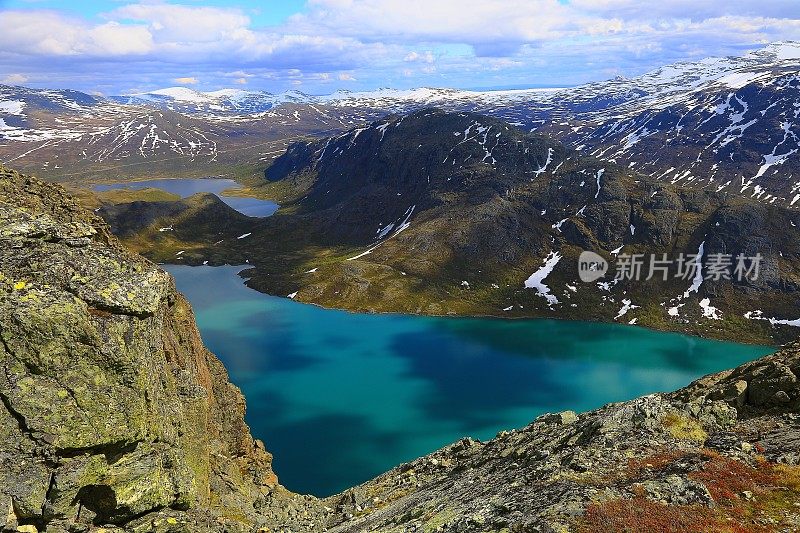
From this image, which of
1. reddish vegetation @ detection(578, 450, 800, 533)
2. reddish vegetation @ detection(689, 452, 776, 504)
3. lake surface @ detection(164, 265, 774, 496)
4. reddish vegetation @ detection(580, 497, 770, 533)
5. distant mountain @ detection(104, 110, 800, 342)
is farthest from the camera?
distant mountain @ detection(104, 110, 800, 342)

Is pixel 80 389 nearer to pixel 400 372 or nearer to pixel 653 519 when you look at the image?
pixel 653 519


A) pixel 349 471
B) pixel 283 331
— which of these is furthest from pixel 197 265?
pixel 349 471

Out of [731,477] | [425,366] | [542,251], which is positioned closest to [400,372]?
[425,366]

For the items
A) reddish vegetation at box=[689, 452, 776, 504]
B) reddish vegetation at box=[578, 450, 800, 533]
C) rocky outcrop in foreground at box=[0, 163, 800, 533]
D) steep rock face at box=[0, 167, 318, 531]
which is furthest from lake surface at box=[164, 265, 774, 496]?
reddish vegetation at box=[578, 450, 800, 533]

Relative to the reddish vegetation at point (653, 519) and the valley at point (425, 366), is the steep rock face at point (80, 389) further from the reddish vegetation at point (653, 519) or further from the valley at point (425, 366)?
the reddish vegetation at point (653, 519)

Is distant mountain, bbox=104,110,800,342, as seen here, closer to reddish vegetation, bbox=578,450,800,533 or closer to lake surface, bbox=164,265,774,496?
lake surface, bbox=164,265,774,496

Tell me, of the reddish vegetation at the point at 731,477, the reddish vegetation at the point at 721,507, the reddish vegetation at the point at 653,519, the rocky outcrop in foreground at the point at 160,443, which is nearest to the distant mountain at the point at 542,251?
the rocky outcrop in foreground at the point at 160,443
